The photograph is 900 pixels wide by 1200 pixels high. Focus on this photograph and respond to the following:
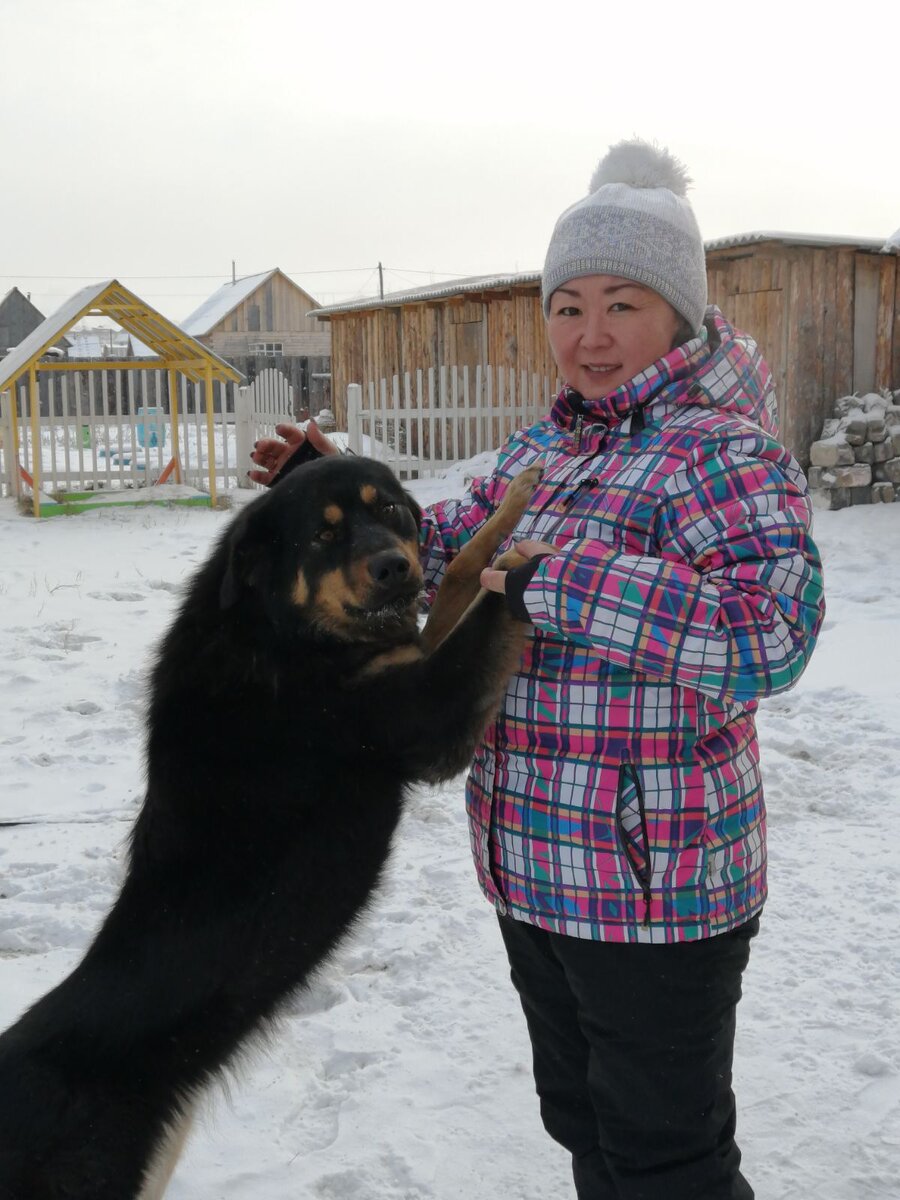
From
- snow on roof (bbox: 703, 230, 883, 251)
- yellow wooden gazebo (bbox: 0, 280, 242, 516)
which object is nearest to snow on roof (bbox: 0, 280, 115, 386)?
yellow wooden gazebo (bbox: 0, 280, 242, 516)

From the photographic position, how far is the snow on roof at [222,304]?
1837 inches

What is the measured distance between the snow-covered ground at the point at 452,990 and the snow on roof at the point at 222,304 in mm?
43539

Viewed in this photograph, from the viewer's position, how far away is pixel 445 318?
15805mm

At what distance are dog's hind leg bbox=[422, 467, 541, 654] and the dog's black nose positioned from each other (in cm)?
14

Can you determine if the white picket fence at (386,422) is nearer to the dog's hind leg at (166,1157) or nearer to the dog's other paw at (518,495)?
the dog's other paw at (518,495)

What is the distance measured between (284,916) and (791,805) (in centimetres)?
282

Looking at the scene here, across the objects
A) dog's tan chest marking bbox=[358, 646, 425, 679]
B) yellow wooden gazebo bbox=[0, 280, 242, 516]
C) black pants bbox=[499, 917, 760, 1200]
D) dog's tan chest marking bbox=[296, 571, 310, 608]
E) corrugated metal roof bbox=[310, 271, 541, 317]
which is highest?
corrugated metal roof bbox=[310, 271, 541, 317]

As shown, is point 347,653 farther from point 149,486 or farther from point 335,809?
point 149,486

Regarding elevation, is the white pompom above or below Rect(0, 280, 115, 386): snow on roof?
below

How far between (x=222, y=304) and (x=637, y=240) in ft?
160

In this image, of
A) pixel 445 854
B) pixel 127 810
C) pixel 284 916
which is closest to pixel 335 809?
pixel 284 916

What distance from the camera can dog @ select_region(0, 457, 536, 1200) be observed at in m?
2.06

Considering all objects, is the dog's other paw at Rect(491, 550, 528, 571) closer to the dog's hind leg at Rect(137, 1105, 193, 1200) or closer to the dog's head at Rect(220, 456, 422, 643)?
the dog's head at Rect(220, 456, 422, 643)

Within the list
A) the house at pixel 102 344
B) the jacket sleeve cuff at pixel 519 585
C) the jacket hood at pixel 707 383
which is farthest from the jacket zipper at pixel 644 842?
the house at pixel 102 344
